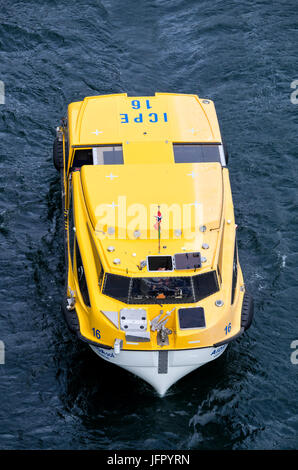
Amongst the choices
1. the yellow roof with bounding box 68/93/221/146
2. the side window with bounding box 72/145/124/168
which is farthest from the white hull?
the yellow roof with bounding box 68/93/221/146

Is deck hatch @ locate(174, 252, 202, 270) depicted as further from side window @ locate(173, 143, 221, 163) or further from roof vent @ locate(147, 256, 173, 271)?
side window @ locate(173, 143, 221, 163)

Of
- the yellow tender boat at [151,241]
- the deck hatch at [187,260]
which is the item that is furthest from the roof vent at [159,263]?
the deck hatch at [187,260]

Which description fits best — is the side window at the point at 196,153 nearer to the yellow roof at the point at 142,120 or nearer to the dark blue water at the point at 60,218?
the yellow roof at the point at 142,120

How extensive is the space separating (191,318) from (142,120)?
403 inches

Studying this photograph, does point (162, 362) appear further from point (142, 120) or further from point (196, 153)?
point (142, 120)

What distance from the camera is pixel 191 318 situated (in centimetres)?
2694

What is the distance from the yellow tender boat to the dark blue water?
1.72 m

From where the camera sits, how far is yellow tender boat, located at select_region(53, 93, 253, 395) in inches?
1062

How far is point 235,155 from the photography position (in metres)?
39.3

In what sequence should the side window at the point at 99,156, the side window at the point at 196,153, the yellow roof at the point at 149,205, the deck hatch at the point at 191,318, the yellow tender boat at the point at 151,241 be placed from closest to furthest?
the deck hatch at the point at 191,318 < the yellow tender boat at the point at 151,241 < the yellow roof at the point at 149,205 < the side window at the point at 99,156 < the side window at the point at 196,153

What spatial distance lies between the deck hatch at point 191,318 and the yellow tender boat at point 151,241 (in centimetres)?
3

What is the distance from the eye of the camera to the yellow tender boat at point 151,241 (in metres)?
27.0
